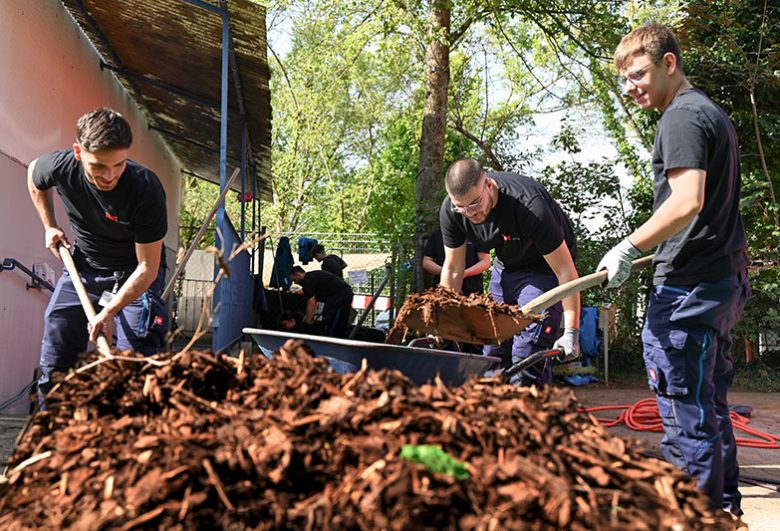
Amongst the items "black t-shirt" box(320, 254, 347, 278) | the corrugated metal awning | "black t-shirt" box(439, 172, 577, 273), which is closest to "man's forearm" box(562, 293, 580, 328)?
"black t-shirt" box(439, 172, 577, 273)

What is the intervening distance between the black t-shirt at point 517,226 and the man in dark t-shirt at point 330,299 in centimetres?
570

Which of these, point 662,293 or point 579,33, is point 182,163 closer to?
point 579,33

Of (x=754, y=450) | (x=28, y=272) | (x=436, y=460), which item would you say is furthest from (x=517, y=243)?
(x=28, y=272)

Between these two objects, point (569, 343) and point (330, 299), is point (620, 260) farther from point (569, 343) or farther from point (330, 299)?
point (330, 299)

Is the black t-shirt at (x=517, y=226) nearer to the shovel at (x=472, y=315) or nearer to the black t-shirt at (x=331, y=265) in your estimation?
the shovel at (x=472, y=315)

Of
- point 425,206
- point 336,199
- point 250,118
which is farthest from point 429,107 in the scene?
point 336,199

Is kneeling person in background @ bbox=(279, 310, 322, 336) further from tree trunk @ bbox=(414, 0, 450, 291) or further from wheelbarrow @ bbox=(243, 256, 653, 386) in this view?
wheelbarrow @ bbox=(243, 256, 653, 386)

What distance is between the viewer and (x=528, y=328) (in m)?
3.91

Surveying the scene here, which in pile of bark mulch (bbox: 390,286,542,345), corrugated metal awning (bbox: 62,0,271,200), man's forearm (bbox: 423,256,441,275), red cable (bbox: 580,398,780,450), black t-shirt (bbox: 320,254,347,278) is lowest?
red cable (bbox: 580,398,780,450)

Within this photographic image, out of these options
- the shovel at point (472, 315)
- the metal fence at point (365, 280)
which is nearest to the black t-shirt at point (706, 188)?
the shovel at point (472, 315)

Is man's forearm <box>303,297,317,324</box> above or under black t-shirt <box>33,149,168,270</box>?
under

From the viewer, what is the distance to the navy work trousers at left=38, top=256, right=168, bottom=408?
3.42m

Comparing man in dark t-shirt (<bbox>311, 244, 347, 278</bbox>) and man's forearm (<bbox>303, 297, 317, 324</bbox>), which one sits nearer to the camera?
man's forearm (<bbox>303, 297, 317, 324</bbox>)

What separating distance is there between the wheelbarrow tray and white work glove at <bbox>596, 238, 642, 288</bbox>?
2.36 feet
